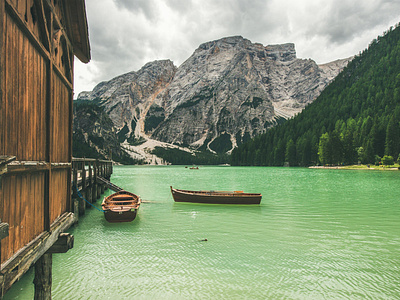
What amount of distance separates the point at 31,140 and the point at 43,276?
159 inches

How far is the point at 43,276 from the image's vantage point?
7.75 m

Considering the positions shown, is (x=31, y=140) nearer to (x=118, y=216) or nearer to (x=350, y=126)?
(x=118, y=216)

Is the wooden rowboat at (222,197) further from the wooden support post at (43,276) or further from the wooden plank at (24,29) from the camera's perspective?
the wooden plank at (24,29)

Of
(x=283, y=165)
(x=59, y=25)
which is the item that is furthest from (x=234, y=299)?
(x=283, y=165)

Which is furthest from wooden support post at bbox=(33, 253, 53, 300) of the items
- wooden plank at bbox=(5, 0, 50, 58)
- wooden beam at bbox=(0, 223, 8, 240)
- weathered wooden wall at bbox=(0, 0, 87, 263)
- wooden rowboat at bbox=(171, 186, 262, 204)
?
wooden rowboat at bbox=(171, 186, 262, 204)

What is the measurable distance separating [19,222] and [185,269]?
25.3 ft

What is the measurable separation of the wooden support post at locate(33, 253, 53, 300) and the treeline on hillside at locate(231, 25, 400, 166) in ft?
379

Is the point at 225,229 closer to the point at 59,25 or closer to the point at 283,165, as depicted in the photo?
the point at 59,25

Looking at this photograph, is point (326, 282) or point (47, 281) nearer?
point (47, 281)

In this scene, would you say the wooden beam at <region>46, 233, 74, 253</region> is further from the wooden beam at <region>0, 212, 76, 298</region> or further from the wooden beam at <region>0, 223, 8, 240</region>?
the wooden beam at <region>0, 223, 8, 240</region>

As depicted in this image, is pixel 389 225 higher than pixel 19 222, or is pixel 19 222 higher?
pixel 19 222

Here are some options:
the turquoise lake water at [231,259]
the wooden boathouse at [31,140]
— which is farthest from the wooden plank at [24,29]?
the turquoise lake water at [231,259]

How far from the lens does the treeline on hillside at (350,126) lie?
347ft

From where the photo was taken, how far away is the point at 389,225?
20.0 meters
